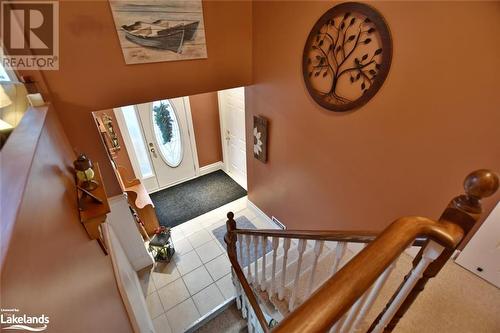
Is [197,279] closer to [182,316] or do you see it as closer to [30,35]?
[182,316]

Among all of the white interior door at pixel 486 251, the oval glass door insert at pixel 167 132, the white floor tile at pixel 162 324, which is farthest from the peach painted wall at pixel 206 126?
the white interior door at pixel 486 251

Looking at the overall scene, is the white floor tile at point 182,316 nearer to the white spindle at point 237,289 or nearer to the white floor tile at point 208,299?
the white floor tile at point 208,299

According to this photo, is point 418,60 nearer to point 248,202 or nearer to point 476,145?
point 476,145

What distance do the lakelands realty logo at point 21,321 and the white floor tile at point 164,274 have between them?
2671 millimetres

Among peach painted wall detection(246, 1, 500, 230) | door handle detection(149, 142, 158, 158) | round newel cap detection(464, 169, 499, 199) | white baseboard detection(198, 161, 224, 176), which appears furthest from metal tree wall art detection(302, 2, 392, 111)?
white baseboard detection(198, 161, 224, 176)

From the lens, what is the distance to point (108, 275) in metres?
1.54

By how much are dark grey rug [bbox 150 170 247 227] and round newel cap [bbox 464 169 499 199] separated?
403 cm

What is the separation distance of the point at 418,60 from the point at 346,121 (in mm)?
646

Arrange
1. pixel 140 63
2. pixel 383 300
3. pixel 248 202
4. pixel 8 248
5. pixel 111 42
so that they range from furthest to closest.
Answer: pixel 248 202 < pixel 140 63 < pixel 111 42 < pixel 383 300 < pixel 8 248

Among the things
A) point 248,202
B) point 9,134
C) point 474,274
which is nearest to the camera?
point 9,134

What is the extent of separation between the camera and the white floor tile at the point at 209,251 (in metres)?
3.34

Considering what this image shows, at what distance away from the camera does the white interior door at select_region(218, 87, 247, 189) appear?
13.4 feet

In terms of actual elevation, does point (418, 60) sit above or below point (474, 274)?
above

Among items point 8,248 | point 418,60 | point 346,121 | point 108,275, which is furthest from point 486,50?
point 108,275
